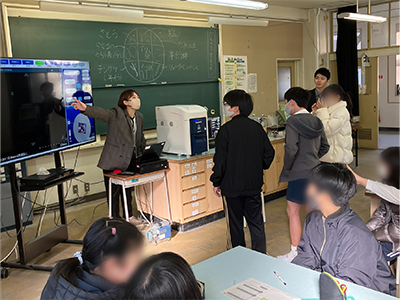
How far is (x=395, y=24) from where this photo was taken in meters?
8.56

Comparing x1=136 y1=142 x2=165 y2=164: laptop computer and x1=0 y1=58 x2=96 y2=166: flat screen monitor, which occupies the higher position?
x1=0 y1=58 x2=96 y2=166: flat screen monitor

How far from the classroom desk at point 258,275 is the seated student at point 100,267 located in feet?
1.63

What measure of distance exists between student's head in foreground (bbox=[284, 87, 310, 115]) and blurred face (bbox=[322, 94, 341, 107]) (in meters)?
0.67

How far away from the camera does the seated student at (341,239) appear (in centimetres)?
181

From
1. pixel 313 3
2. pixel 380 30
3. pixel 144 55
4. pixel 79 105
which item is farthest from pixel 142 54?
pixel 380 30

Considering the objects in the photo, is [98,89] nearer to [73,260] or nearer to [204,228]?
[204,228]

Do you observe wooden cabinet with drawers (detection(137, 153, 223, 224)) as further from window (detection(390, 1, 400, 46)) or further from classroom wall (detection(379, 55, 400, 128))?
classroom wall (detection(379, 55, 400, 128))

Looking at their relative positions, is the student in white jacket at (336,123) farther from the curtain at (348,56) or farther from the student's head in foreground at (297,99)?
the curtain at (348,56)

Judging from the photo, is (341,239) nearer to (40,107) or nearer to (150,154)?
(150,154)

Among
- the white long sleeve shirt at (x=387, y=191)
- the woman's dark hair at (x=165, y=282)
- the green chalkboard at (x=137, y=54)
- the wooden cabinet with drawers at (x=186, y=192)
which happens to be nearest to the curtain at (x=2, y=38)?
the green chalkboard at (x=137, y=54)

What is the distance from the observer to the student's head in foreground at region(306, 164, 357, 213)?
1882 millimetres

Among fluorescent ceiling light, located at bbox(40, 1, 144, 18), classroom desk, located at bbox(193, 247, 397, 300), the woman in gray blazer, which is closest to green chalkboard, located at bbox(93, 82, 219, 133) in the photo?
fluorescent ceiling light, located at bbox(40, 1, 144, 18)

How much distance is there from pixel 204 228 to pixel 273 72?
4.43 meters

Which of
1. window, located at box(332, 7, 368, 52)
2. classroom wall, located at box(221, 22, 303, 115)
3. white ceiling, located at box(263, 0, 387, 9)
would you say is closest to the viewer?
classroom wall, located at box(221, 22, 303, 115)
